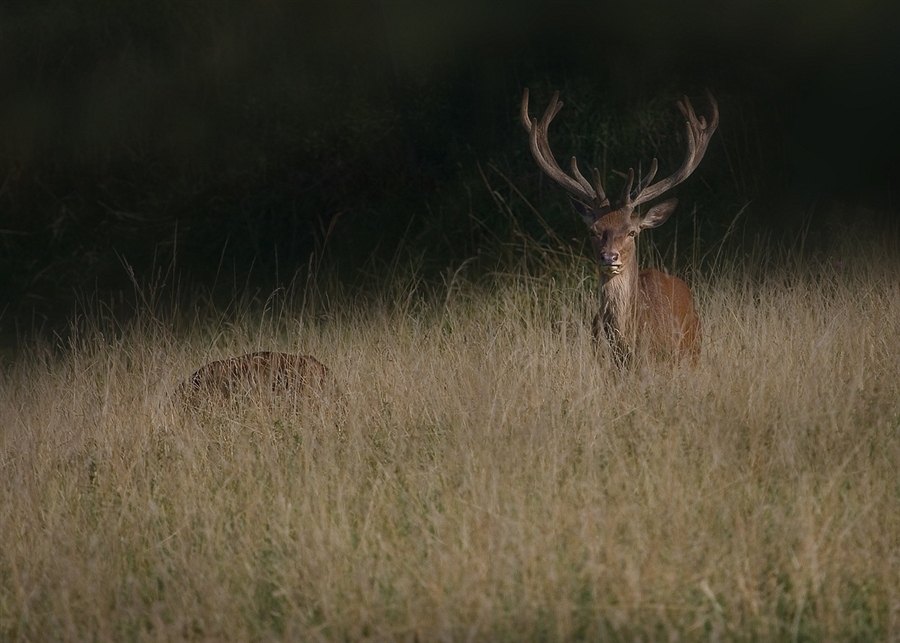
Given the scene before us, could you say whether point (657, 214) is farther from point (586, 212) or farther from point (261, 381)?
point (261, 381)

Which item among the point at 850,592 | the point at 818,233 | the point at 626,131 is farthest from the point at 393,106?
the point at 850,592

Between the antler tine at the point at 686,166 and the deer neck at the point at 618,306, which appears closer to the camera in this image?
the deer neck at the point at 618,306

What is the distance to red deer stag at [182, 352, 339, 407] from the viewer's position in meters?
5.36

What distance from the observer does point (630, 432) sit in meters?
4.43

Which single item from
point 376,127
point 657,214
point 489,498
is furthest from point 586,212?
point 376,127

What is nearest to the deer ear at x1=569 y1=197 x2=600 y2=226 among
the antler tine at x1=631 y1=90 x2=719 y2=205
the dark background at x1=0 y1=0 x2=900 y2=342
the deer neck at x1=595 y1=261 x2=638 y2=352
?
the antler tine at x1=631 y1=90 x2=719 y2=205

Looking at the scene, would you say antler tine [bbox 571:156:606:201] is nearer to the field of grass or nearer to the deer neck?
the deer neck

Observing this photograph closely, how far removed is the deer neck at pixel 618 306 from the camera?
597 centimetres

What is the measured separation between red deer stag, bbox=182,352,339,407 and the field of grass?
0.40ft

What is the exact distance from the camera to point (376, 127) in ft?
36.8

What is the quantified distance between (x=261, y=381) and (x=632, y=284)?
190 cm

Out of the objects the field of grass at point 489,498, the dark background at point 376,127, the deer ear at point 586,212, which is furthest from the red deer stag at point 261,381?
the dark background at point 376,127

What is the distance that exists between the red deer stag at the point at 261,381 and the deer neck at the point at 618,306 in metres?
1.37

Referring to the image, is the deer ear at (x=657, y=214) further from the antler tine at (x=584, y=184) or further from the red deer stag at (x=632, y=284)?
the antler tine at (x=584, y=184)
